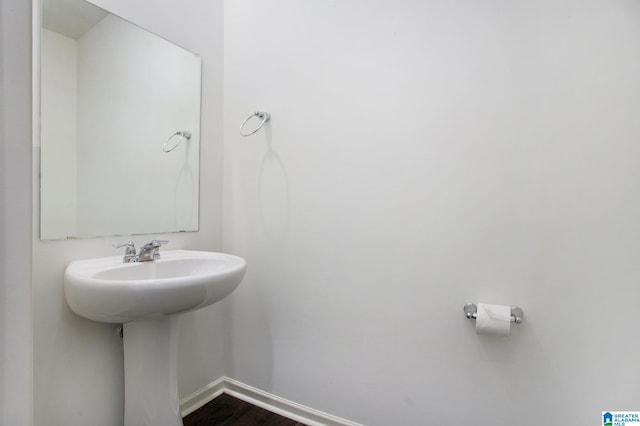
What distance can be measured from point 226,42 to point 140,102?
638 mm

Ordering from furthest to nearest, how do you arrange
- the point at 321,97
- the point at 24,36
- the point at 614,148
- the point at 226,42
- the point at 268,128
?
the point at 226,42 < the point at 268,128 < the point at 321,97 < the point at 614,148 < the point at 24,36

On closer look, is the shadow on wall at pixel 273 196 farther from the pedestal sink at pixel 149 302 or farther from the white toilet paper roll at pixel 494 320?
the white toilet paper roll at pixel 494 320

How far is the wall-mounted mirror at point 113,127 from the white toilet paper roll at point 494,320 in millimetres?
1335

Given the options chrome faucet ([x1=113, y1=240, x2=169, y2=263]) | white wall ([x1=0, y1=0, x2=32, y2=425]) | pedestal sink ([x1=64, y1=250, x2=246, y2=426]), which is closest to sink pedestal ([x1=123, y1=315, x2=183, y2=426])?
pedestal sink ([x1=64, y1=250, x2=246, y2=426])

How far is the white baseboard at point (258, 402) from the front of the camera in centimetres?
127

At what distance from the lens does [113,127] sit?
1147mm

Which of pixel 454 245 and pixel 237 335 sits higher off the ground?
pixel 454 245

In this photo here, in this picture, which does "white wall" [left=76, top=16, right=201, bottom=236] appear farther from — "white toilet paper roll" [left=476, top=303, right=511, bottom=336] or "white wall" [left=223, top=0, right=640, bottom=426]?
"white toilet paper roll" [left=476, top=303, right=511, bottom=336]

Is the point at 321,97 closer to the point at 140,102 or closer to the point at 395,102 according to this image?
the point at 395,102

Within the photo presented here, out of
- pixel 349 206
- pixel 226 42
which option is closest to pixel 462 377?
pixel 349 206

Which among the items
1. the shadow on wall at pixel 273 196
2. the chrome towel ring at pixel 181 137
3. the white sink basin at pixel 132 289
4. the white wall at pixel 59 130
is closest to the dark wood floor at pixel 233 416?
the white sink basin at pixel 132 289

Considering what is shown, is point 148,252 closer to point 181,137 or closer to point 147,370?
point 147,370

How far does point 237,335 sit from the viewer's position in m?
1.53

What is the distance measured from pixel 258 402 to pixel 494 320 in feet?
4.05
